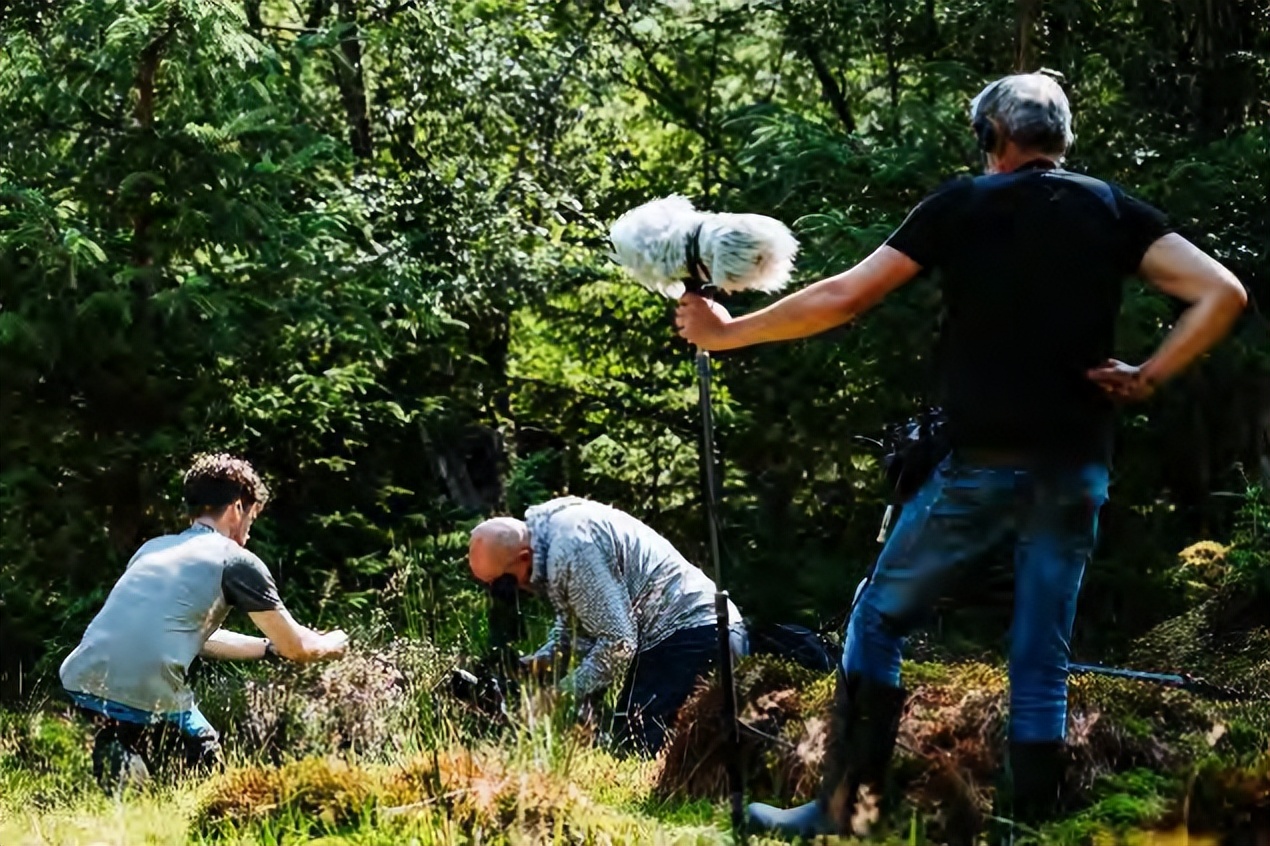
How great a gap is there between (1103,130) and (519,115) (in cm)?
392

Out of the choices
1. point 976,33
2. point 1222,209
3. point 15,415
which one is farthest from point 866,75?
point 15,415

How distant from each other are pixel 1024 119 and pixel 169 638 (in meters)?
3.04

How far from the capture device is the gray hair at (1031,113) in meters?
3.08

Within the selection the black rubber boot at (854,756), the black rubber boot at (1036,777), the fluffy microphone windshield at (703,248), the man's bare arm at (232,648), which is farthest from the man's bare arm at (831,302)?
the man's bare arm at (232,648)

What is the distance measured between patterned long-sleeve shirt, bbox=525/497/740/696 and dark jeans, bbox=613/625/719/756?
0.04 metres

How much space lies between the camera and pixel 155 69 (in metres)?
7.43

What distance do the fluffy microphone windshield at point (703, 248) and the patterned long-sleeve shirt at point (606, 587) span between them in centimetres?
177

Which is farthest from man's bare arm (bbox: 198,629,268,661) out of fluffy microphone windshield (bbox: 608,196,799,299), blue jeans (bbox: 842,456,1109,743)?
blue jeans (bbox: 842,456,1109,743)

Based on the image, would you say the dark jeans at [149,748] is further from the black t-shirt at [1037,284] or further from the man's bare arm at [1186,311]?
the man's bare arm at [1186,311]

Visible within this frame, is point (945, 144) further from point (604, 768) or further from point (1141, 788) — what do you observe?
point (1141, 788)

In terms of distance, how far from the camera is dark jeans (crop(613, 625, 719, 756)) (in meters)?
5.11

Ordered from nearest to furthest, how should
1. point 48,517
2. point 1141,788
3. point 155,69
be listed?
point 1141,788, point 155,69, point 48,517

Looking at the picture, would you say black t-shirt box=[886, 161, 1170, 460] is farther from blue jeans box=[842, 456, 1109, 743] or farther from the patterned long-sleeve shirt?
the patterned long-sleeve shirt

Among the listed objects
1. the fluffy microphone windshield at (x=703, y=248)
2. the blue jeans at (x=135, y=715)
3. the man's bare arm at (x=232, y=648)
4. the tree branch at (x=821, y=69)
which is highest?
the tree branch at (x=821, y=69)
